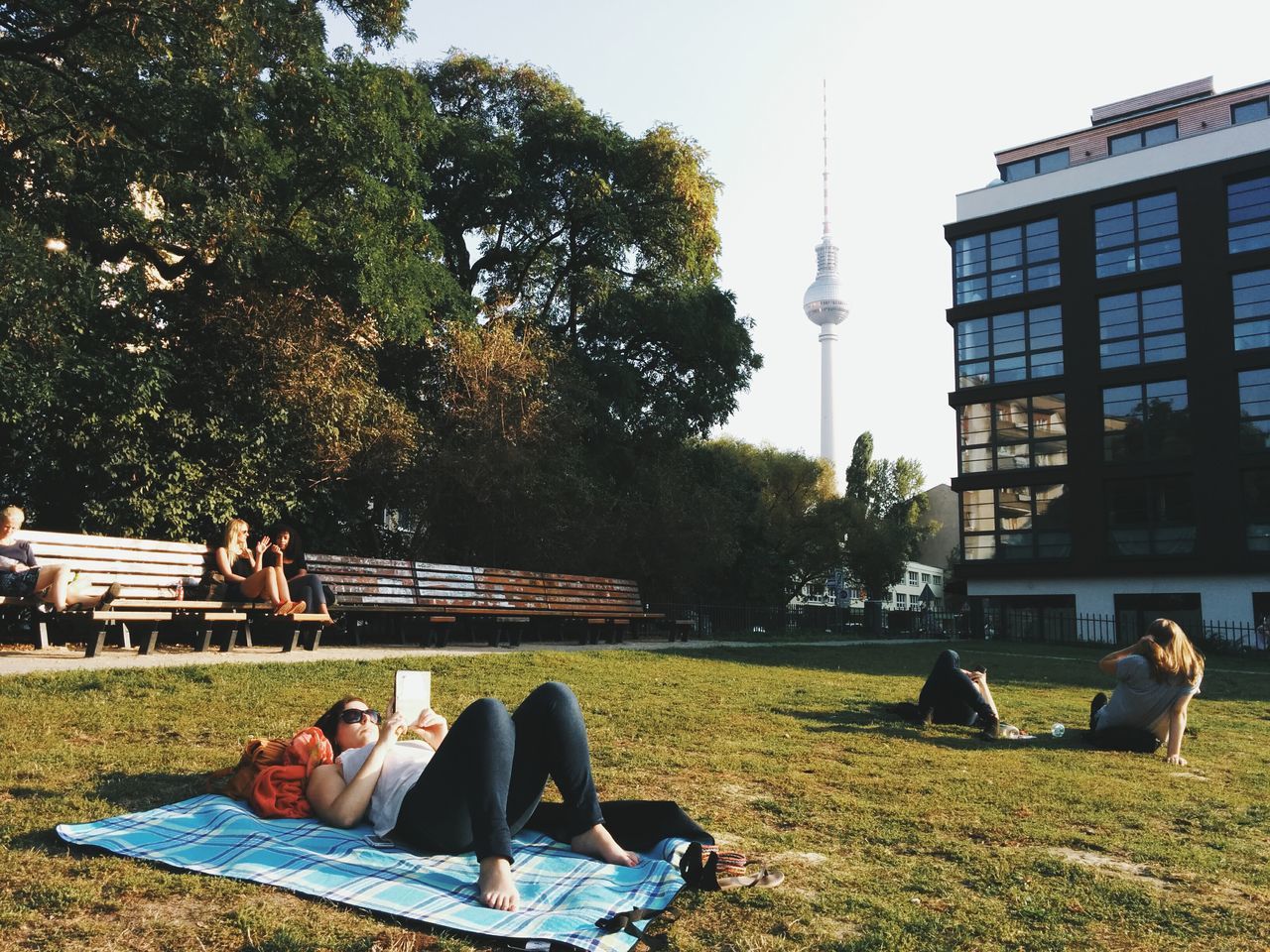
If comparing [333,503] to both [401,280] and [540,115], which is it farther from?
[540,115]

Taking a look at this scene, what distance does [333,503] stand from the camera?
19531mm

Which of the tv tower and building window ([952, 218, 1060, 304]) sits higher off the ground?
the tv tower

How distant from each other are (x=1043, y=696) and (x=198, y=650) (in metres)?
10.7

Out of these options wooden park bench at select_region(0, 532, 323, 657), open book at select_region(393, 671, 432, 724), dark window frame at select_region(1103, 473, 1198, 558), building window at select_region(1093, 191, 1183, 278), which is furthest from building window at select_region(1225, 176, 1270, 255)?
open book at select_region(393, 671, 432, 724)

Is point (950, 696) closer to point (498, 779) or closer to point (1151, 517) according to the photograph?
point (498, 779)

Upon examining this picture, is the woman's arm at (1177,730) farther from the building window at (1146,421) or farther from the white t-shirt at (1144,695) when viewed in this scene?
the building window at (1146,421)

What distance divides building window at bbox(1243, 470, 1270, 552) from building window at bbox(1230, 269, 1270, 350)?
485 cm

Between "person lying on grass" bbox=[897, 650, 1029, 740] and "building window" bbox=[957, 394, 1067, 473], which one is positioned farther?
"building window" bbox=[957, 394, 1067, 473]

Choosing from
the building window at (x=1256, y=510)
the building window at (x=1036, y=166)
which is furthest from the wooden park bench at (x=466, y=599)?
the building window at (x=1036, y=166)

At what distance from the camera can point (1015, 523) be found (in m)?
41.8

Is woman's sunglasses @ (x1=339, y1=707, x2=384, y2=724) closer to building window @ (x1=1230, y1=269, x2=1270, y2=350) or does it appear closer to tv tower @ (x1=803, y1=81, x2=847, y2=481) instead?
building window @ (x1=1230, y1=269, x2=1270, y2=350)

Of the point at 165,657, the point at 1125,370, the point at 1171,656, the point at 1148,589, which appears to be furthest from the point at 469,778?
the point at 1125,370

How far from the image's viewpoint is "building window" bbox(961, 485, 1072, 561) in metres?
A: 40.7

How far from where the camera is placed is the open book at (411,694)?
185 inches
